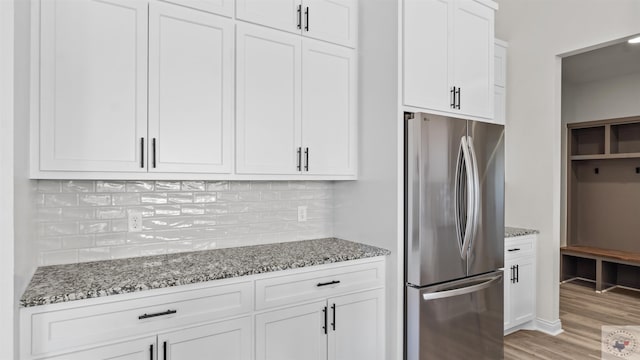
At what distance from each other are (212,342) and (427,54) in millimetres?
2061

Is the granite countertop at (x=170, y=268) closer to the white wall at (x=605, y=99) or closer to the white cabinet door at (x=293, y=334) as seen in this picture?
the white cabinet door at (x=293, y=334)

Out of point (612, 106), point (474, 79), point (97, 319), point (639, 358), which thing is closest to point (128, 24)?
point (97, 319)

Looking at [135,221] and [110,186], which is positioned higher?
[110,186]

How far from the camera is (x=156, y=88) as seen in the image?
186 cm

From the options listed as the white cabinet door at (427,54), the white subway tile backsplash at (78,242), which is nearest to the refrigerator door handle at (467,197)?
the white cabinet door at (427,54)

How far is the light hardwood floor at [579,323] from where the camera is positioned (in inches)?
115

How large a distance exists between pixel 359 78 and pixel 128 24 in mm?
1424

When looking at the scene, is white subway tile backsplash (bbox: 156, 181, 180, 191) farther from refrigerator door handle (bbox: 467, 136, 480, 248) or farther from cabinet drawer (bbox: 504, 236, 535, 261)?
cabinet drawer (bbox: 504, 236, 535, 261)

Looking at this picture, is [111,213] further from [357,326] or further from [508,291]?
[508,291]

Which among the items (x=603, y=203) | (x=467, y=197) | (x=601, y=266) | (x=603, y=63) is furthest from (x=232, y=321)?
(x=603, y=203)

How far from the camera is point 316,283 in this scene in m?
2.05

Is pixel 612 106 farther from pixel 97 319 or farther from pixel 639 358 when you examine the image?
pixel 97 319

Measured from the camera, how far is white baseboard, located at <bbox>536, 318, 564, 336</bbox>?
129 inches

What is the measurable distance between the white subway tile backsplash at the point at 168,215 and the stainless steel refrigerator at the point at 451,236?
831mm
